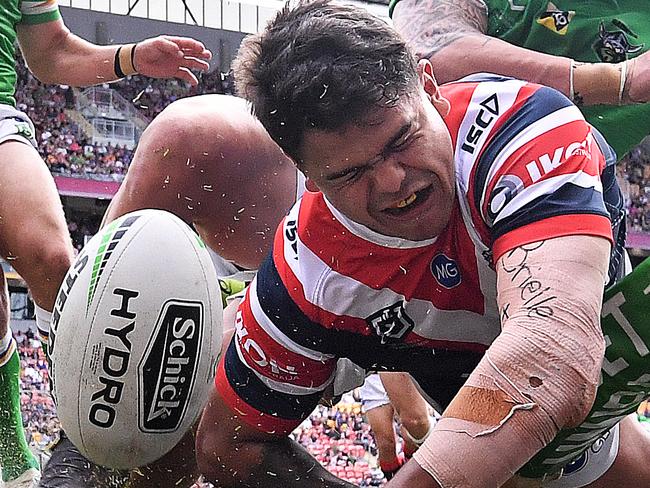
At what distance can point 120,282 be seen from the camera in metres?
2.18

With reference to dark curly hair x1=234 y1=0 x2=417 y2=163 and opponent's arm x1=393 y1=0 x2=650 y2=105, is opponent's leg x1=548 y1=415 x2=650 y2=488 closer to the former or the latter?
opponent's arm x1=393 y1=0 x2=650 y2=105

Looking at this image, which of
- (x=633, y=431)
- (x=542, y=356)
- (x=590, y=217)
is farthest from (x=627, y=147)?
(x=542, y=356)

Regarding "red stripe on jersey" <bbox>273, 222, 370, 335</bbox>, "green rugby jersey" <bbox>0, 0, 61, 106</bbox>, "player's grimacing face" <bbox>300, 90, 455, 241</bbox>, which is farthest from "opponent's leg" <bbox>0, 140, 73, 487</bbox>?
"player's grimacing face" <bbox>300, 90, 455, 241</bbox>

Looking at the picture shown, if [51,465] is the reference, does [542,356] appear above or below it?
above

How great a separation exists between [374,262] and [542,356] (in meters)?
0.64

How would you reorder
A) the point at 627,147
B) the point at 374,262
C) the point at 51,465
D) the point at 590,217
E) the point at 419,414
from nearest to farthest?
the point at 590,217, the point at 374,262, the point at 51,465, the point at 627,147, the point at 419,414

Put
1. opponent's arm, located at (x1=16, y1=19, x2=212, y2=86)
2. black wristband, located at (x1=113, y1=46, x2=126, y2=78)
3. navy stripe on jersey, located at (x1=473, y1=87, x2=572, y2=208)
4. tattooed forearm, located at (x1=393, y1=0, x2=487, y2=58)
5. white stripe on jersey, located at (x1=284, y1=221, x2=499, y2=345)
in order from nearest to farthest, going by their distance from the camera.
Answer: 1. navy stripe on jersey, located at (x1=473, y1=87, x2=572, y2=208)
2. white stripe on jersey, located at (x1=284, y1=221, x2=499, y2=345)
3. tattooed forearm, located at (x1=393, y1=0, x2=487, y2=58)
4. opponent's arm, located at (x1=16, y1=19, x2=212, y2=86)
5. black wristband, located at (x1=113, y1=46, x2=126, y2=78)

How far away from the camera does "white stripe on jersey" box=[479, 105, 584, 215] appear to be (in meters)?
1.78

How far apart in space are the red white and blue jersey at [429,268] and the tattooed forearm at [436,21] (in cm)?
55

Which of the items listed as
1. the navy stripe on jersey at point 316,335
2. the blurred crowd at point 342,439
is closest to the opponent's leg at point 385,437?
the navy stripe on jersey at point 316,335

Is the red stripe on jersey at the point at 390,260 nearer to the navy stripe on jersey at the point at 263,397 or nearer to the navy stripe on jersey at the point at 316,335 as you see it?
the navy stripe on jersey at the point at 316,335

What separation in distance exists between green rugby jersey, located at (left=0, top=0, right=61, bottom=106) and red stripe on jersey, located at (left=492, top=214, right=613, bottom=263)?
2.10m

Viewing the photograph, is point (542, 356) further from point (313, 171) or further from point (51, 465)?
point (51, 465)

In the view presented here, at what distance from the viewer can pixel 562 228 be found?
1.61 metres
